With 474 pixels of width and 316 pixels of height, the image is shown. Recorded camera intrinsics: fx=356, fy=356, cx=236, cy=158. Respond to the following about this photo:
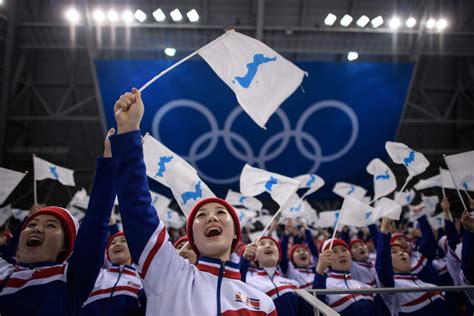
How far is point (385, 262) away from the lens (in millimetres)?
3488

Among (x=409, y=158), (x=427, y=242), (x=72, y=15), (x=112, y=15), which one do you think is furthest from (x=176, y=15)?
(x=427, y=242)

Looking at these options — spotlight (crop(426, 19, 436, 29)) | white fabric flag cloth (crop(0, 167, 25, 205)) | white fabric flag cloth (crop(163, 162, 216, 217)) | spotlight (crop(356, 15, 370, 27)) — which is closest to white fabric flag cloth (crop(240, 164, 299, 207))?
white fabric flag cloth (crop(163, 162, 216, 217))

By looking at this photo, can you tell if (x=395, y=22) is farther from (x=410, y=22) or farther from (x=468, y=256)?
(x=468, y=256)

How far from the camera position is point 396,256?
4.13 m

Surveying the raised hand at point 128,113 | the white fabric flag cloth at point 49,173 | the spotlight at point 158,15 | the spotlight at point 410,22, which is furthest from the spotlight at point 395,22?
the raised hand at point 128,113

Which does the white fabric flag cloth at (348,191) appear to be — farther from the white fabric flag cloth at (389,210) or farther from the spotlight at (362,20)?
the spotlight at (362,20)

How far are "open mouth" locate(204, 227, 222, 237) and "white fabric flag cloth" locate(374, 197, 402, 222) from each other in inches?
95.7

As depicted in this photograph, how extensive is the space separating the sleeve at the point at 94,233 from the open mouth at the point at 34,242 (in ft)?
1.15

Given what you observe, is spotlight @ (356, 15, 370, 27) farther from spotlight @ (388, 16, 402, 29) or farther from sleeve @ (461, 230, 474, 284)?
sleeve @ (461, 230, 474, 284)

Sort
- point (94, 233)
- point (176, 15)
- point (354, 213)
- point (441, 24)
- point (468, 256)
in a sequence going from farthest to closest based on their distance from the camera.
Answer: point (441, 24), point (176, 15), point (354, 213), point (468, 256), point (94, 233)

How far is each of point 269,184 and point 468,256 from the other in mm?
2095

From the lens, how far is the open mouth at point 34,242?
6.94 ft

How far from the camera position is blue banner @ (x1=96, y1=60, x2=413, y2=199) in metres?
11.6

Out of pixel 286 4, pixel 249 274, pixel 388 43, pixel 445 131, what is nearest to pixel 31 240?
pixel 249 274
